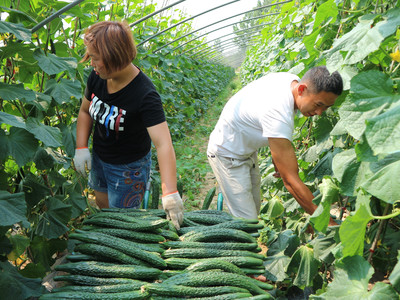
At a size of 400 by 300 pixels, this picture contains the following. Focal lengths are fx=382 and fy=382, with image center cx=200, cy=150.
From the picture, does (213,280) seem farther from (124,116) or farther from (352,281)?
(124,116)

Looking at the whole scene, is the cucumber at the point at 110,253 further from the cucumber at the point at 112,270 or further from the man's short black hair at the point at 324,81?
the man's short black hair at the point at 324,81

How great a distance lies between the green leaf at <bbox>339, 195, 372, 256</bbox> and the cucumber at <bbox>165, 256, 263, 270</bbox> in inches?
23.2

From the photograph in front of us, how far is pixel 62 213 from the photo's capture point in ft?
7.29

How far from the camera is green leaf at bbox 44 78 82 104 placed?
2.31m

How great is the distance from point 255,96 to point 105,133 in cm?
112

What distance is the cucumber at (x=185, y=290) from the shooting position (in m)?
1.57

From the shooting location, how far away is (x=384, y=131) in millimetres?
1087

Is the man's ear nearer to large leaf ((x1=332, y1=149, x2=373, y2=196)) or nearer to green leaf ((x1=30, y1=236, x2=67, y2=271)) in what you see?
large leaf ((x1=332, y1=149, x2=373, y2=196))

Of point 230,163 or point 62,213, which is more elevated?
point 62,213

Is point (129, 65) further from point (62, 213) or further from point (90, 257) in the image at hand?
point (90, 257)

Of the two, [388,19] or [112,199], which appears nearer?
[388,19]

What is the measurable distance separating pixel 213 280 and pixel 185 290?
5.3 inches

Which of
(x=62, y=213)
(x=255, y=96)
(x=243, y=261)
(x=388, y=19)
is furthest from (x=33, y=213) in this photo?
(x=388, y=19)

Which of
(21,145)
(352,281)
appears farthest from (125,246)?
(352,281)
